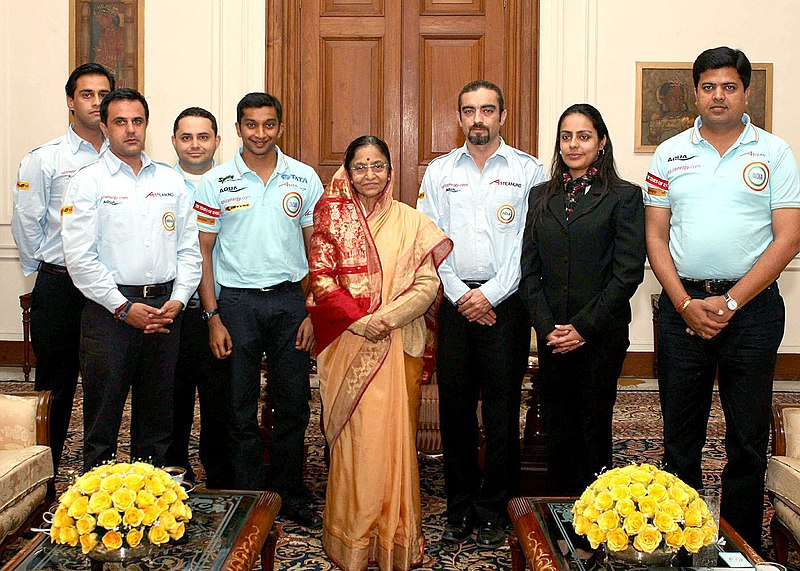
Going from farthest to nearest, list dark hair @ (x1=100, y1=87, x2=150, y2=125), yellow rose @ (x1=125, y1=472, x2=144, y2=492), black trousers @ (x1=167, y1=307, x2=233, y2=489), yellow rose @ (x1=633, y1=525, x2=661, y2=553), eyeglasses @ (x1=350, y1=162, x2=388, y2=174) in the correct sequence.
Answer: black trousers @ (x1=167, y1=307, x2=233, y2=489) → dark hair @ (x1=100, y1=87, x2=150, y2=125) → eyeglasses @ (x1=350, y1=162, x2=388, y2=174) → yellow rose @ (x1=125, y1=472, x2=144, y2=492) → yellow rose @ (x1=633, y1=525, x2=661, y2=553)

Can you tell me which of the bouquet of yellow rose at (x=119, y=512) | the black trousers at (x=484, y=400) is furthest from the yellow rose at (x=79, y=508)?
the black trousers at (x=484, y=400)

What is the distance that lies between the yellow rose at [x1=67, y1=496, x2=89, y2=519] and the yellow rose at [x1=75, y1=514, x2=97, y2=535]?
21mm

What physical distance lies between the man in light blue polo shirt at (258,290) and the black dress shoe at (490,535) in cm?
66

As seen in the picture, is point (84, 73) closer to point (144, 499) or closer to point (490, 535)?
point (144, 499)

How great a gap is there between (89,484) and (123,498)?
127 mm

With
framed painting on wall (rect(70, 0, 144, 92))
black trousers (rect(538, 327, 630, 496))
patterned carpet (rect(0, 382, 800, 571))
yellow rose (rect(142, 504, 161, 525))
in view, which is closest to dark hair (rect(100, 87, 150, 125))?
patterned carpet (rect(0, 382, 800, 571))

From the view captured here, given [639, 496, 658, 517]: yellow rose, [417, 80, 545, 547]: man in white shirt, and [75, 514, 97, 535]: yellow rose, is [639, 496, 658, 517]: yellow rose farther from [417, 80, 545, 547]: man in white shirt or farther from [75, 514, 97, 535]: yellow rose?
[75, 514, 97, 535]: yellow rose

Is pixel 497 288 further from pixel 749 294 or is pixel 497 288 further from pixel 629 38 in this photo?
pixel 629 38

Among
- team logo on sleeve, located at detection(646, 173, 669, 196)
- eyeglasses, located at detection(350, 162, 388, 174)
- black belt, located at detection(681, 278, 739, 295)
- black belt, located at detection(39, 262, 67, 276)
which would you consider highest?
eyeglasses, located at detection(350, 162, 388, 174)

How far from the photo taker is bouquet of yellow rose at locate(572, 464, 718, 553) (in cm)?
216

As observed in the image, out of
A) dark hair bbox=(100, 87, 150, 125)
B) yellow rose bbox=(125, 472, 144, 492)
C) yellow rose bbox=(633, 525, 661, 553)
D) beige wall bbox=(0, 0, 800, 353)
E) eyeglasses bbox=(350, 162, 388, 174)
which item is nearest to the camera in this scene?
yellow rose bbox=(633, 525, 661, 553)

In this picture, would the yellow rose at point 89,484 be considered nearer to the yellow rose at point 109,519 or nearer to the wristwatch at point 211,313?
the yellow rose at point 109,519

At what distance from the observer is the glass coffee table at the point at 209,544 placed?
2229 mm

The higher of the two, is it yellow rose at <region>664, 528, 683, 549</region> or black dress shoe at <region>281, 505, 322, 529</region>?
yellow rose at <region>664, 528, 683, 549</region>
